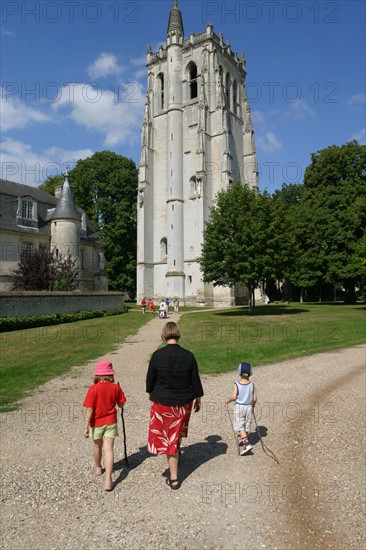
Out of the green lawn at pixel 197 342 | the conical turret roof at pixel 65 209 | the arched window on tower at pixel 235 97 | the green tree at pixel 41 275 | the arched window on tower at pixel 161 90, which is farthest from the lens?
the arched window on tower at pixel 235 97

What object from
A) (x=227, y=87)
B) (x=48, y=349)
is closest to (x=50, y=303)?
(x=48, y=349)

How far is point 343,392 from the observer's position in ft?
34.3

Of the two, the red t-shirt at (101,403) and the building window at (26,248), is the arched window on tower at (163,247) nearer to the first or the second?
the building window at (26,248)

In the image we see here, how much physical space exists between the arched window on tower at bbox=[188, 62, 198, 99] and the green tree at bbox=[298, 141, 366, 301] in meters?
18.0

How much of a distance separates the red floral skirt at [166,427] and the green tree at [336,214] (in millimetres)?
36741

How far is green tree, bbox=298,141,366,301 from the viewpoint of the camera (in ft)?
136

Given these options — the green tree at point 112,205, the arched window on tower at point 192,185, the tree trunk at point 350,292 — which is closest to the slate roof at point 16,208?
the green tree at point 112,205

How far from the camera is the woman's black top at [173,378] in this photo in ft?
18.6

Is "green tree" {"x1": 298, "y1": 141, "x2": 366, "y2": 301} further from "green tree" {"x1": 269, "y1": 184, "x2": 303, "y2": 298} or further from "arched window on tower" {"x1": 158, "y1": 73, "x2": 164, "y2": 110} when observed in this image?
"arched window on tower" {"x1": 158, "y1": 73, "x2": 164, "y2": 110}

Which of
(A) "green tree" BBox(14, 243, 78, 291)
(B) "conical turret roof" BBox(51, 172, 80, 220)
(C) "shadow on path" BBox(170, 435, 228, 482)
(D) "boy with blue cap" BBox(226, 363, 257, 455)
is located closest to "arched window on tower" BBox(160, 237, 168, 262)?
(B) "conical turret roof" BBox(51, 172, 80, 220)

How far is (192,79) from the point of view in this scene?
52.4 meters

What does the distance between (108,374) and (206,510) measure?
7.14 ft

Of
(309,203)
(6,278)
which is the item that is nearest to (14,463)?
(6,278)

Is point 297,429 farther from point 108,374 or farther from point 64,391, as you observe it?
point 64,391
